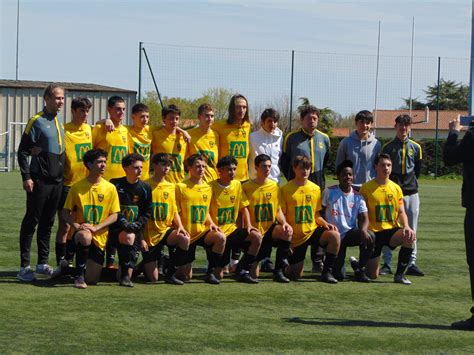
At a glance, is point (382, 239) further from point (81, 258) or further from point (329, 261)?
point (81, 258)

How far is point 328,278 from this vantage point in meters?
9.40

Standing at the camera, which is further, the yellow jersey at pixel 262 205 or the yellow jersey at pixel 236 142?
the yellow jersey at pixel 236 142

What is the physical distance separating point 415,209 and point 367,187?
0.83m

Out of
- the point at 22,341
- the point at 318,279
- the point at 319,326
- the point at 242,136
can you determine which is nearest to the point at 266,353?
the point at 319,326

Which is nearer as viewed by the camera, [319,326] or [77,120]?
[319,326]

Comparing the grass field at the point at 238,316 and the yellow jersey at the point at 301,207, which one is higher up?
the yellow jersey at the point at 301,207

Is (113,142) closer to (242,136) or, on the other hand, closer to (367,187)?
(242,136)

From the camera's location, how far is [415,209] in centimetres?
1048

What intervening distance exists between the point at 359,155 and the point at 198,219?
6.62 ft

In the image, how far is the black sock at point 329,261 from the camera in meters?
9.50

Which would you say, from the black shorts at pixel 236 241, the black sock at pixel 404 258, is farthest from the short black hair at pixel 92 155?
the black sock at pixel 404 258

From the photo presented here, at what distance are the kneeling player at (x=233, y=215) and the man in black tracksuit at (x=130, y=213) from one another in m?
0.80

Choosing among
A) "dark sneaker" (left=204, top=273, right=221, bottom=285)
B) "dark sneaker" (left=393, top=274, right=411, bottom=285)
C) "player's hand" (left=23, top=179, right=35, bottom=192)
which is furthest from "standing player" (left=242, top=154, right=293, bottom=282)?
"player's hand" (left=23, top=179, right=35, bottom=192)

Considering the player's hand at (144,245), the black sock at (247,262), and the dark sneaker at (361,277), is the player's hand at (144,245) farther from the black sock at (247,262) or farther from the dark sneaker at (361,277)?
the dark sneaker at (361,277)
